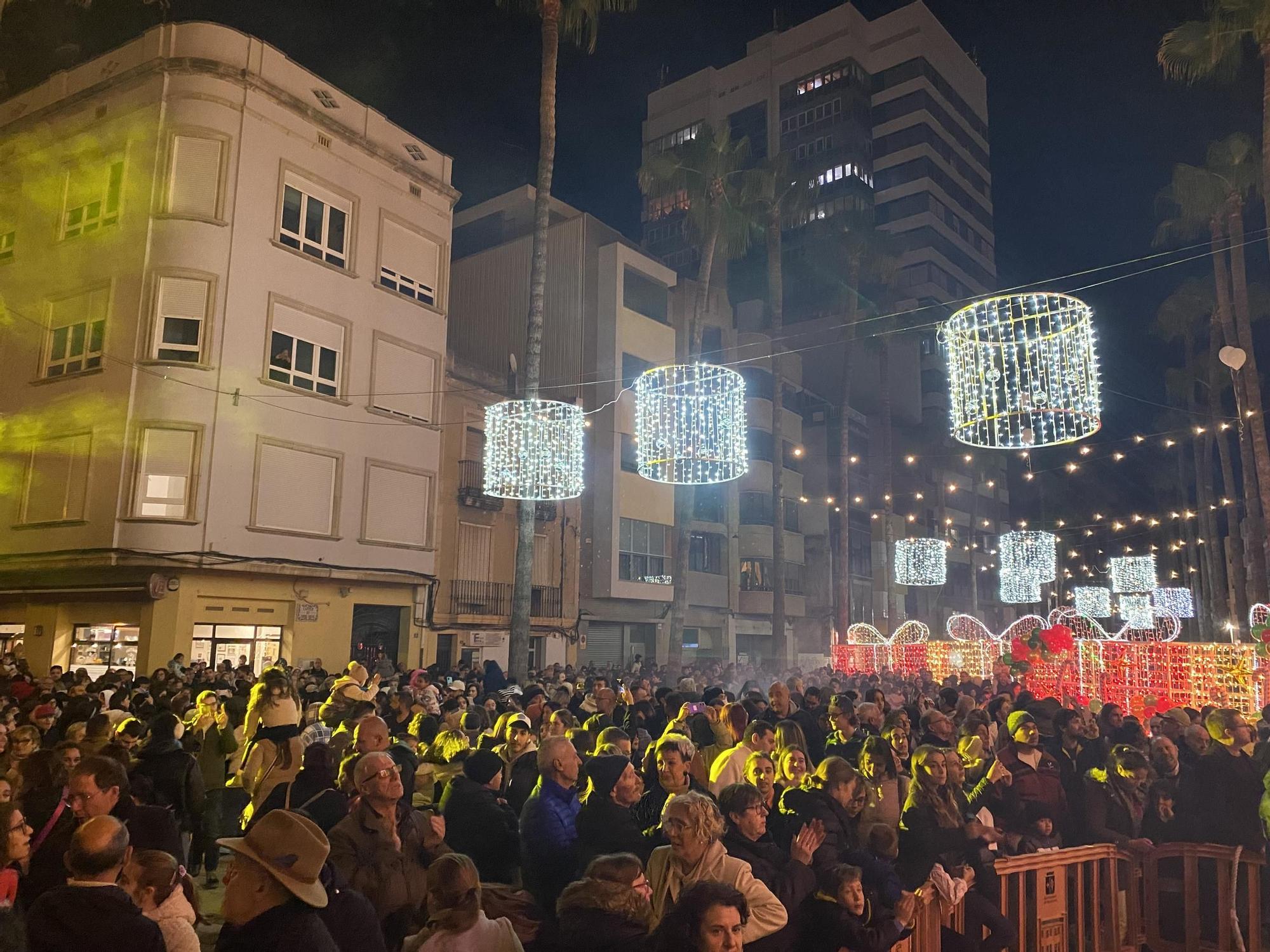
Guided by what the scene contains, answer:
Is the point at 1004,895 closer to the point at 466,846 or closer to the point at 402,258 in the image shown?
the point at 466,846

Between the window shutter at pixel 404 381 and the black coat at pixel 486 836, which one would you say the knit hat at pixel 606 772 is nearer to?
the black coat at pixel 486 836

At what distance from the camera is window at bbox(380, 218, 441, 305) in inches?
1019

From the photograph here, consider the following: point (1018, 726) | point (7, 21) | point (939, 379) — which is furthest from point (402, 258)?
point (939, 379)

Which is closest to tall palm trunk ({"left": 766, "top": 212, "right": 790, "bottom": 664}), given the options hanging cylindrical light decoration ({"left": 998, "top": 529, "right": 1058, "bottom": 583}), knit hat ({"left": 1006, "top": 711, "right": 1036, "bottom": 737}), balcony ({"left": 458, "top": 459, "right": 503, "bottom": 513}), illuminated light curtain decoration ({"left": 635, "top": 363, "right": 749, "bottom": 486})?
hanging cylindrical light decoration ({"left": 998, "top": 529, "right": 1058, "bottom": 583})

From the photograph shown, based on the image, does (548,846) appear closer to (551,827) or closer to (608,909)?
(551,827)

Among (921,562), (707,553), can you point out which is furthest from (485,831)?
(707,553)

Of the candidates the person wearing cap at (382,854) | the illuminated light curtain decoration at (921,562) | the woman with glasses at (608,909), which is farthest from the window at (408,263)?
the woman with glasses at (608,909)

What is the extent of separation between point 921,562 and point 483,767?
31032 mm

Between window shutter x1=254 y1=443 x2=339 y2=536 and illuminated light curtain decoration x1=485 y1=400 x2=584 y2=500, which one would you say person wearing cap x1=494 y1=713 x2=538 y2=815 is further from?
window shutter x1=254 y1=443 x2=339 y2=536

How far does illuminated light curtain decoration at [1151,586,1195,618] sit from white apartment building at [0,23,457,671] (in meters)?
30.2

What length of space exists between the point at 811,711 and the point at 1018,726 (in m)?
3.33

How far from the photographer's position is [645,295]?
36.2 meters

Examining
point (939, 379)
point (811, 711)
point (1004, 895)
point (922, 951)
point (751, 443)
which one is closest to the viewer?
point (922, 951)

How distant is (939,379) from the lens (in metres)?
62.2
